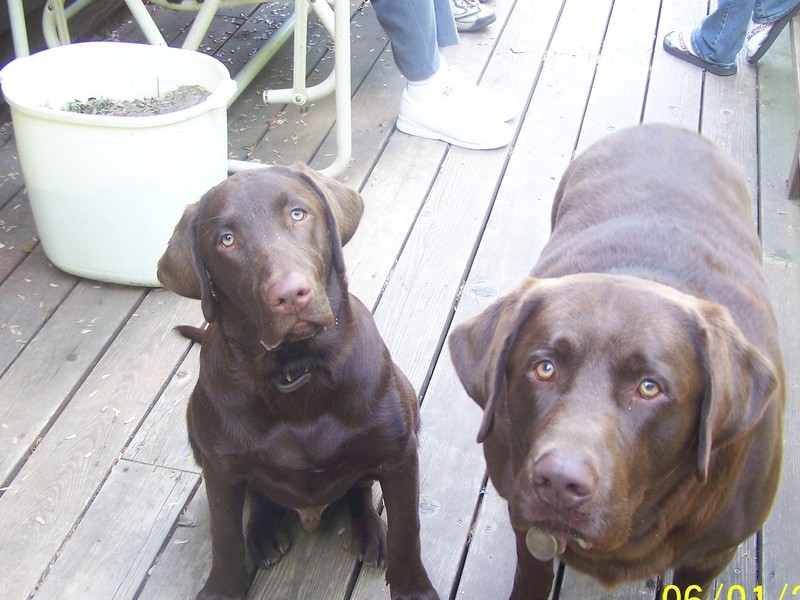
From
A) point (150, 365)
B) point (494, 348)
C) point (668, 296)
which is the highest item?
point (668, 296)

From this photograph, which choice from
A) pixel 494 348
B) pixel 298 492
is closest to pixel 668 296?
pixel 494 348

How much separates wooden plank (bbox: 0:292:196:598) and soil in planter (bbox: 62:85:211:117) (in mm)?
653

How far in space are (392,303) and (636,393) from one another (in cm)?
167

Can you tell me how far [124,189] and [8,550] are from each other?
3.93 ft

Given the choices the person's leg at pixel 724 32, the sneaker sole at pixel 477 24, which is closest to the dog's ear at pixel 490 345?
the person's leg at pixel 724 32

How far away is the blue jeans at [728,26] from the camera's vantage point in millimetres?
4488

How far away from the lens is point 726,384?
176 cm

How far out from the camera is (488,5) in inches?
207

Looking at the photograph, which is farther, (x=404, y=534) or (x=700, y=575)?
(x=404, y=534)

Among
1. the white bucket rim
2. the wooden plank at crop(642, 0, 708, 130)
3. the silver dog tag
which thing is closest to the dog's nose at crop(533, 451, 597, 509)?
the silver dog tag

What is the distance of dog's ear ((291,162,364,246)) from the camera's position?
2.28 m

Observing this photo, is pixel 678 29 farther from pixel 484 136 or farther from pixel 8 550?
pixel 8 550

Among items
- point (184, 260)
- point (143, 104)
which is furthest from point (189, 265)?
point (143, 104)

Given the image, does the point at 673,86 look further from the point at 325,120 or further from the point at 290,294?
the point at 290,294
